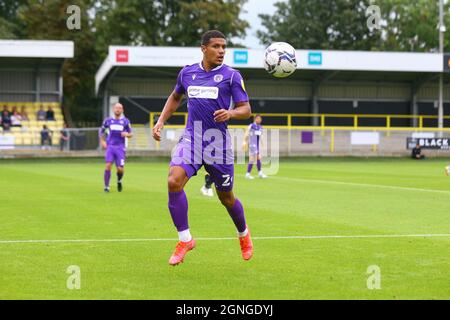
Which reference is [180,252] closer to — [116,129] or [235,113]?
[235,113]

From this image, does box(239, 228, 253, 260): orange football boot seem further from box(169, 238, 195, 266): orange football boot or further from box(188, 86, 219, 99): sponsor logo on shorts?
box(188, 86, 219, 99): sponsor logo on shorts

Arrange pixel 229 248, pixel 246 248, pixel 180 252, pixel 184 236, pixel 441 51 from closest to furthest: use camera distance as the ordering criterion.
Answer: pixel 180 252 < pixel 184 236 < pixel 246 248 < pixel 229 248 < pixel 441 51

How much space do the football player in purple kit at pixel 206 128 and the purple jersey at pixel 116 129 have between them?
479 inches

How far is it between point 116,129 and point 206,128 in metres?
12.5

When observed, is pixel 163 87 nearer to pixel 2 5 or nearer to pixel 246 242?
pixel 2 5

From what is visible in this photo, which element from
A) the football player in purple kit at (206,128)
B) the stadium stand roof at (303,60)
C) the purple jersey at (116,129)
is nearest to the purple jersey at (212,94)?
the football player in purple kit at (206,128)

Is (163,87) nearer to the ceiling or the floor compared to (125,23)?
nearer to the floor

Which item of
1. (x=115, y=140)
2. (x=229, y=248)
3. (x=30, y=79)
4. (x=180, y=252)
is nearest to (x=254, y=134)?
(x=115, y=140)

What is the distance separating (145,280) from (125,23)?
2670 inches

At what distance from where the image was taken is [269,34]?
94188 millimetres

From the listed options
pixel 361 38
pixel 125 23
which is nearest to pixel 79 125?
pixel 125 23

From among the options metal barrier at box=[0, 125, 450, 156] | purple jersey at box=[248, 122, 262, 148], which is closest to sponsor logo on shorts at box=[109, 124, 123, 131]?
purple jersey at box=[248, 122, 262, 148]

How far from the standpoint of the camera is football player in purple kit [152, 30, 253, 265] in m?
9.48

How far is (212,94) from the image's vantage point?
376 inches
